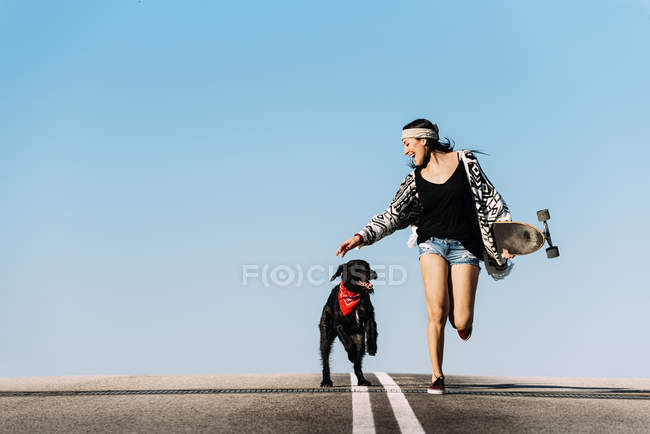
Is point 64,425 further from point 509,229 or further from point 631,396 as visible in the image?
point 631,396

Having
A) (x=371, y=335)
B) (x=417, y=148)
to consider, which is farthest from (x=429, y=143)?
(x=371, y=335)

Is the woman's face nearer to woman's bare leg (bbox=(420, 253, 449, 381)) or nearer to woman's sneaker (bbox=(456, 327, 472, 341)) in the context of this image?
woman's bare leg (bbox=(420, 253, 449, 381))

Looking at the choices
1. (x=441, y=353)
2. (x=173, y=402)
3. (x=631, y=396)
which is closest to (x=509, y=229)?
(x=441, y=353)

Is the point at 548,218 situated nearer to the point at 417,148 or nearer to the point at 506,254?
the point at 506,254

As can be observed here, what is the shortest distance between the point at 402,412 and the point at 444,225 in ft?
7.01

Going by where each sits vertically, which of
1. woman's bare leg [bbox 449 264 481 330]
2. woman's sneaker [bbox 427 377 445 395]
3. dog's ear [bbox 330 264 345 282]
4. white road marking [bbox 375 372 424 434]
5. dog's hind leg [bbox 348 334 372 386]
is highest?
dog's ear [bbox 330 264 345 282]

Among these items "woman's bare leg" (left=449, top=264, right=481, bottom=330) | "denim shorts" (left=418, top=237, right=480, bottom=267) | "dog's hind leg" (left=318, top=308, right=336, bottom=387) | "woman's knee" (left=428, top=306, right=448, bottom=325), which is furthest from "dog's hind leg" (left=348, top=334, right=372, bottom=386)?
"denim shorts" (left=418, top=237, right=480, bottom=267)

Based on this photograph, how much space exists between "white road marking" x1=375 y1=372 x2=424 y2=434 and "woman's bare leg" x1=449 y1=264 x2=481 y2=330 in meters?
0.85

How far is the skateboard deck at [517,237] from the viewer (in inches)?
299

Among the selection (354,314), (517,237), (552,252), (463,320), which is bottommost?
(463,320)

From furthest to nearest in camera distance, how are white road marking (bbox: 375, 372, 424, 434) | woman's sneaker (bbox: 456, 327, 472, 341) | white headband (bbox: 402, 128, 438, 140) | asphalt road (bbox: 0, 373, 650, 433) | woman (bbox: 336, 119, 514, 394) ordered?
1. white headband (bbox: 402, 128, 438, 140)
2. woman's sneaker (bbox: 456, 327, 472, 341)
3. woman (bbox: 336, 119, 514, 394)
4. asphalt road (bbox: 0, 373, 650, 433)
5. white road marking (bbox: 375, 372, 424, 434)

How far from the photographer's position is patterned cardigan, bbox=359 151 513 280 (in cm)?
758

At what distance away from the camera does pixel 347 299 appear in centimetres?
898

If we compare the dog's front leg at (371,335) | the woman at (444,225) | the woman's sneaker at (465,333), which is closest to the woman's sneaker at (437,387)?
the woman at (444,225)
